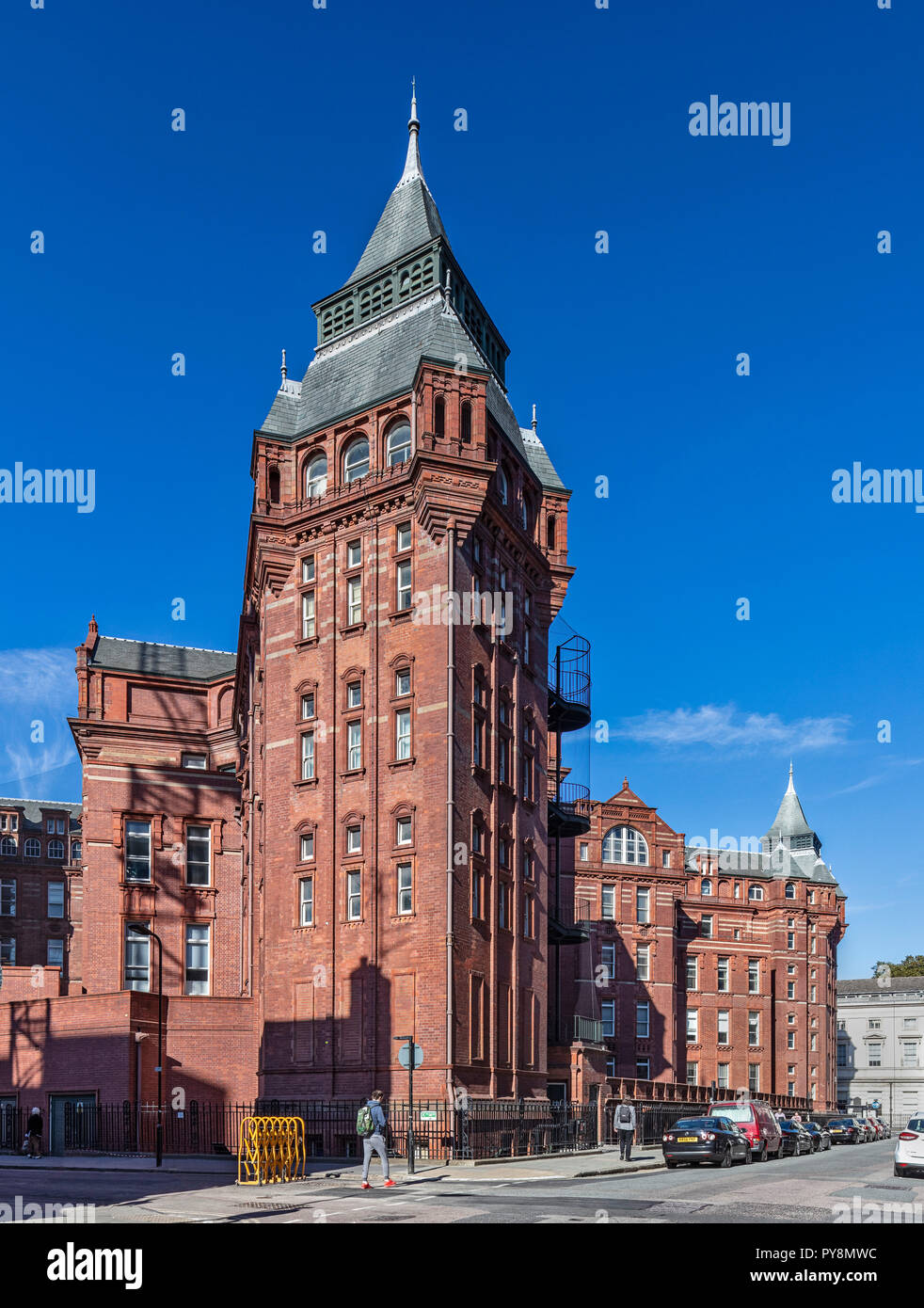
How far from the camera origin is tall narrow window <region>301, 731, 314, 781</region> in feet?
144

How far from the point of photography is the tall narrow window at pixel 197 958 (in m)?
58.5

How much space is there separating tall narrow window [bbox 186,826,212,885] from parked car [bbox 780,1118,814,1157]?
26800 mm

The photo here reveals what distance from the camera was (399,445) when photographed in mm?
43875

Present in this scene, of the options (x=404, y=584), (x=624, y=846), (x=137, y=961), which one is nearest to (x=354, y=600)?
(x=404, y=584)

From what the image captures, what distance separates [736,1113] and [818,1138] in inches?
642

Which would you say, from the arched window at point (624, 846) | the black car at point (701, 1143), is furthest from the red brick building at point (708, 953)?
the black car at point (701, 1143)

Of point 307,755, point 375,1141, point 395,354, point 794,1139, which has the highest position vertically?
point 395,354

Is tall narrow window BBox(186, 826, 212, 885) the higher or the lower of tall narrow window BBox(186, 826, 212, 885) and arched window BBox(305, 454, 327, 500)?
the lower

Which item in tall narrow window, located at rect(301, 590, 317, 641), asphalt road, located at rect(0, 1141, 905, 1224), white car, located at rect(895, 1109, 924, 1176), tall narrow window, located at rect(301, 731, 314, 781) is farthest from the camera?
tall narrow window, located at rect(301, 590, 317, 641)

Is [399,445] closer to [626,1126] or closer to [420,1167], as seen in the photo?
[626,1126]

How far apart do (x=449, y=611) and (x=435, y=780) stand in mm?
5040

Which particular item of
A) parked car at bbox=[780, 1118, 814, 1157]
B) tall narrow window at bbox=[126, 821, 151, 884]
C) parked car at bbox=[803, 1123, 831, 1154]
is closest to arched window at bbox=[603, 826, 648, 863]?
parked car at bbox=[803, 1123, 831, 1154]

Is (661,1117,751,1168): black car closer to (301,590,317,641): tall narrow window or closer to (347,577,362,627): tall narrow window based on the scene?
(347,577,362,627): tall narrow window

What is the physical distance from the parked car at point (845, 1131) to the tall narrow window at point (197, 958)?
2865 cm
